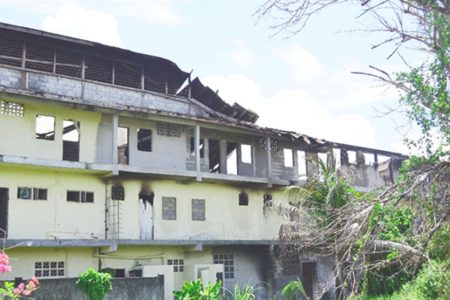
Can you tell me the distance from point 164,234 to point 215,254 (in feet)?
9.44

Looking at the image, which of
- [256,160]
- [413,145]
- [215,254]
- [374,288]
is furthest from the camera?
[256,160]

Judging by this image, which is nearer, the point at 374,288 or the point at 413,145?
the point at 413,145

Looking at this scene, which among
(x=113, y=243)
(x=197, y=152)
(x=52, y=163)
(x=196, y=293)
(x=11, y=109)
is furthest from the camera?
(x=197, y=152)

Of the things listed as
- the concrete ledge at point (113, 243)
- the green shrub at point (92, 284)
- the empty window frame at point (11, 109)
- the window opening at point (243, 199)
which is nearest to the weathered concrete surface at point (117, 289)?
the green shrub at point (92, 284)

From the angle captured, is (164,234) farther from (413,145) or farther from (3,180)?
(413,145)

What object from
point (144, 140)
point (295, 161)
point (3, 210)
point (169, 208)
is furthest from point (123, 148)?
point (295, 161)

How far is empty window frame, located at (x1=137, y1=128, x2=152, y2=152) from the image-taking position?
2364 cm

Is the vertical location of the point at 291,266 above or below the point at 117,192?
below

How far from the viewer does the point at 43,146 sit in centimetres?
2066

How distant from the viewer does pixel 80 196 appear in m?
21.5

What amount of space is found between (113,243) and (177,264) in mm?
3765

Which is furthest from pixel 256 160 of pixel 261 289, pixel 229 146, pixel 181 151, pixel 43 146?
pixel 43 146

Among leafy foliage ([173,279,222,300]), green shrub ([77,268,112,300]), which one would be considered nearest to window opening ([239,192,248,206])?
green shrub ([77,268,112,300])

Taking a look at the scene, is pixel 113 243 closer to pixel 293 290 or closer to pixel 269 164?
pixel 293 290
